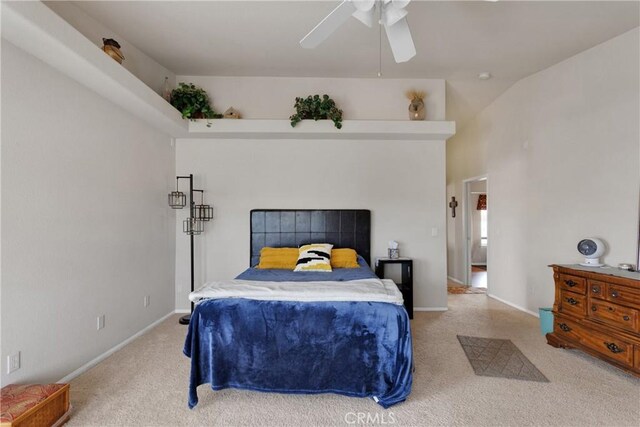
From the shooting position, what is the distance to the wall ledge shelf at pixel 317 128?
376 centimetres

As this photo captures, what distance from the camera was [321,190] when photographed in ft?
13.5

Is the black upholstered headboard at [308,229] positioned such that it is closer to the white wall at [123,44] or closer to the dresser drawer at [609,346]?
the white wall at [123,44]

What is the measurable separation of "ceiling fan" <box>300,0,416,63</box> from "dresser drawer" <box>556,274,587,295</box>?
8.32 ft

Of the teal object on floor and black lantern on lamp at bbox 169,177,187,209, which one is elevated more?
black lantern on lamp at bbox 169,177,187,209

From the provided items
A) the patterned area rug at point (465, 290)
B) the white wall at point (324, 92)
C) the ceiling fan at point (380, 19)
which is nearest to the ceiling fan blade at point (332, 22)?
the ceiling fan at point (380, 19)

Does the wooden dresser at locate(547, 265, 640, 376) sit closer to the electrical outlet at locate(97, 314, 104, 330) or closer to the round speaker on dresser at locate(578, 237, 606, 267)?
the round speaker on dresser at locate(578, 237, 606, 267)

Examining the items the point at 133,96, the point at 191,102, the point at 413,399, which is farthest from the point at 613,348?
the point at 191,102

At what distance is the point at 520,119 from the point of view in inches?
161

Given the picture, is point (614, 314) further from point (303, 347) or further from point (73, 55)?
point (73, 55)

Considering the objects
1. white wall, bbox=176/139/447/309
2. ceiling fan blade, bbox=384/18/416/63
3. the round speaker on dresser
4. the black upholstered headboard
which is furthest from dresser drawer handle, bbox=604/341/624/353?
ceiling fan blade, bbox=384/18/416/63

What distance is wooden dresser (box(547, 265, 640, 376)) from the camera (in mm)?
2320

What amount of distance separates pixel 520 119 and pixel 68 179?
5.16 m

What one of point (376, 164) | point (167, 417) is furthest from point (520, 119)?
point (167, 417)

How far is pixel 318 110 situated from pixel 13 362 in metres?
3.52
